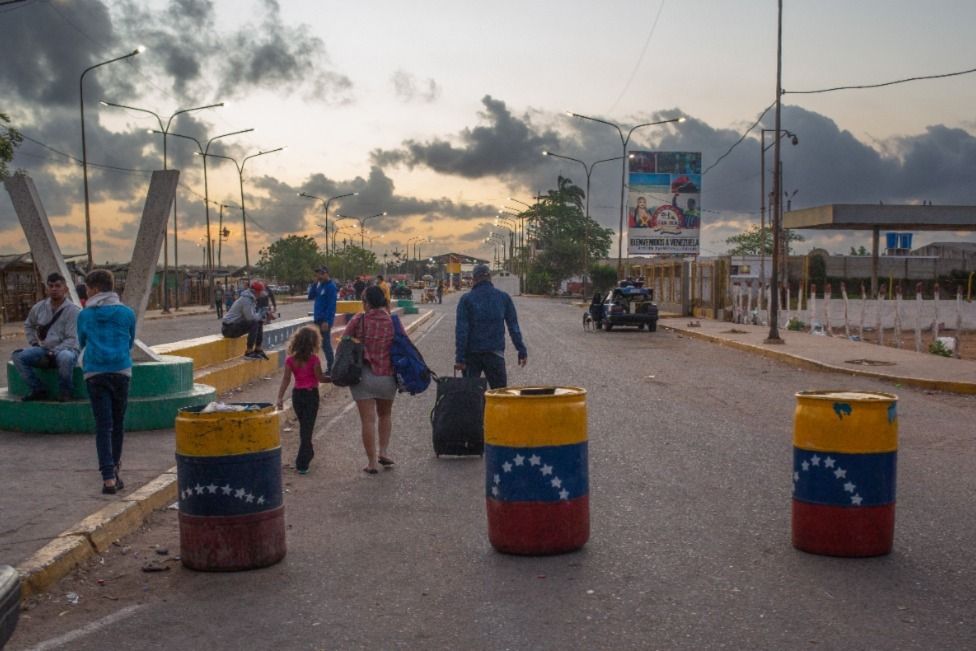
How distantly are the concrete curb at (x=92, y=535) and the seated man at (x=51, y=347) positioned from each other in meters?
3.07

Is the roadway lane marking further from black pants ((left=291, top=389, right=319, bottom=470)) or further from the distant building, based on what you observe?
the distant building

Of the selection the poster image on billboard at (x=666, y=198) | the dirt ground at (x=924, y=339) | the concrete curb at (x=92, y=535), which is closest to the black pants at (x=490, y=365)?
the concrete curb at (x=92, y=535)

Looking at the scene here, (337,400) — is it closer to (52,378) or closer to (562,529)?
(52,378)

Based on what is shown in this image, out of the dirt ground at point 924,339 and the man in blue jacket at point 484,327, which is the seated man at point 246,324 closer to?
the man in blue jacket at point 484,327

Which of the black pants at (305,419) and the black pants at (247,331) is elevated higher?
the black pants at (247,331)

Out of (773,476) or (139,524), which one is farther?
(773,476)

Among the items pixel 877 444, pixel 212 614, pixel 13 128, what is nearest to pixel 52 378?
pixel 212 614

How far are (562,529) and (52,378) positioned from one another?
6.91 m

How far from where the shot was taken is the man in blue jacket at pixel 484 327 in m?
9.45

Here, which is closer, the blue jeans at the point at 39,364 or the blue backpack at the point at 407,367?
the blue backpack at the point at 407,367

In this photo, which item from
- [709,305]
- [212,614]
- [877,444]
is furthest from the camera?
[709,305]

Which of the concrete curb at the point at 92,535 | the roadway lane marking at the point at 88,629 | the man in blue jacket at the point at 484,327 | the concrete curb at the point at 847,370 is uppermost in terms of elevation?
the man in blue jacket at the point at 484,327

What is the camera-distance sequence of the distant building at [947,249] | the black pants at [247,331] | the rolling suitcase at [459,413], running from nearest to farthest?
the rolling suitcase at [459,413], the black pants at [247,331], the distant building at [947,249]

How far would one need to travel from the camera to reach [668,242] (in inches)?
2132
